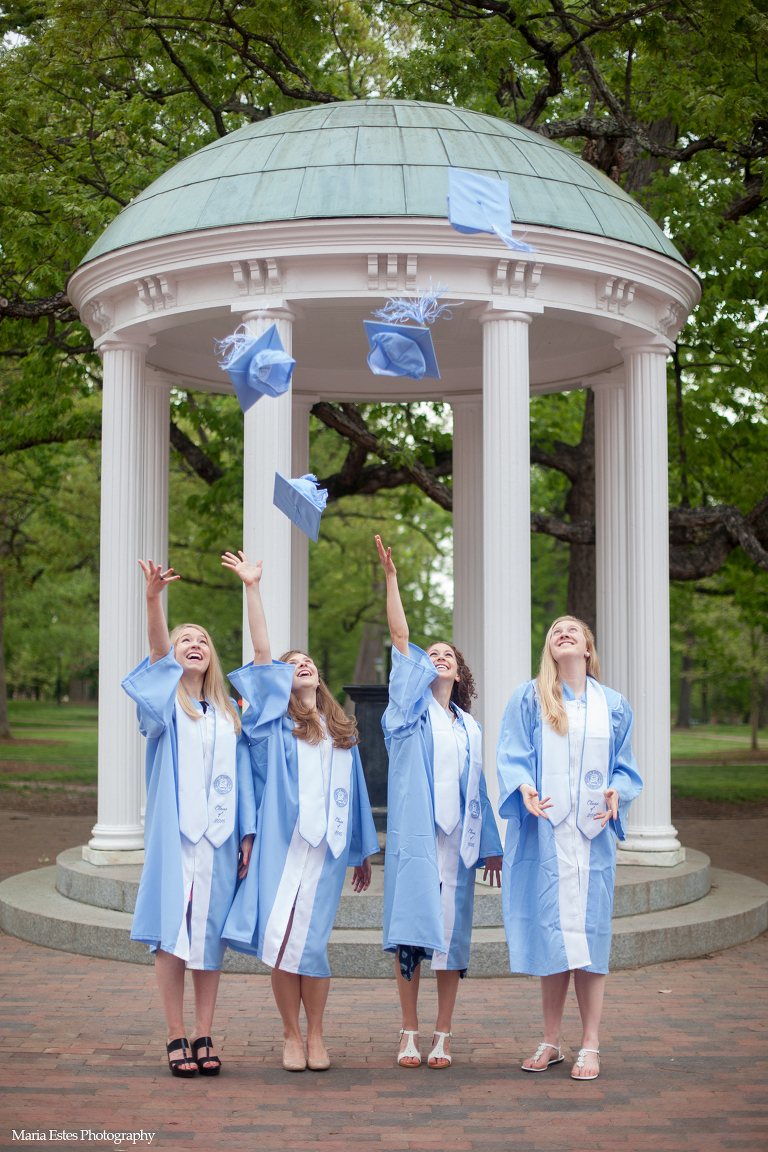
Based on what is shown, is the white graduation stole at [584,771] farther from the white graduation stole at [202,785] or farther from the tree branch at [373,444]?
the tree branch at [373,444]

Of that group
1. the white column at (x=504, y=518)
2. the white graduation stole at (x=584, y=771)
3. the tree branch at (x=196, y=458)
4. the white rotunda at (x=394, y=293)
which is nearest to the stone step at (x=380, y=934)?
the white rotunda at (x=394, y=293)

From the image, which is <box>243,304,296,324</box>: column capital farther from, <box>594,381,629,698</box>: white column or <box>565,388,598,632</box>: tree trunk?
<box>565,388,598,632</box>: tree trunk

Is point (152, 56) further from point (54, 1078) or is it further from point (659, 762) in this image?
point (54, 1078)

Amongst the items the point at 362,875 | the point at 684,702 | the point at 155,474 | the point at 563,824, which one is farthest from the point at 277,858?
the point at 684,702

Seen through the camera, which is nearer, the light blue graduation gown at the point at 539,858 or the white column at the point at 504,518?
the light blue graduation gown at the point at 539,858

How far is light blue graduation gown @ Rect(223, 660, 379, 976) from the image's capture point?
5137mm

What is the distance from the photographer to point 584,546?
1538cm

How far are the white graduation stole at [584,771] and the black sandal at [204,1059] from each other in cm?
184

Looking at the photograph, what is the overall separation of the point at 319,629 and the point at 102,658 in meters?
20.8

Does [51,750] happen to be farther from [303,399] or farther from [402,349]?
[402,349]

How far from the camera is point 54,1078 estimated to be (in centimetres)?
501

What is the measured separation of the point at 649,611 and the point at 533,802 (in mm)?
4105

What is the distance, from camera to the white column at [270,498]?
806 cm

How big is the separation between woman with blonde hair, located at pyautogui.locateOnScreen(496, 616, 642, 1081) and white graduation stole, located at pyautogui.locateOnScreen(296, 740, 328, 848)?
0.82m
